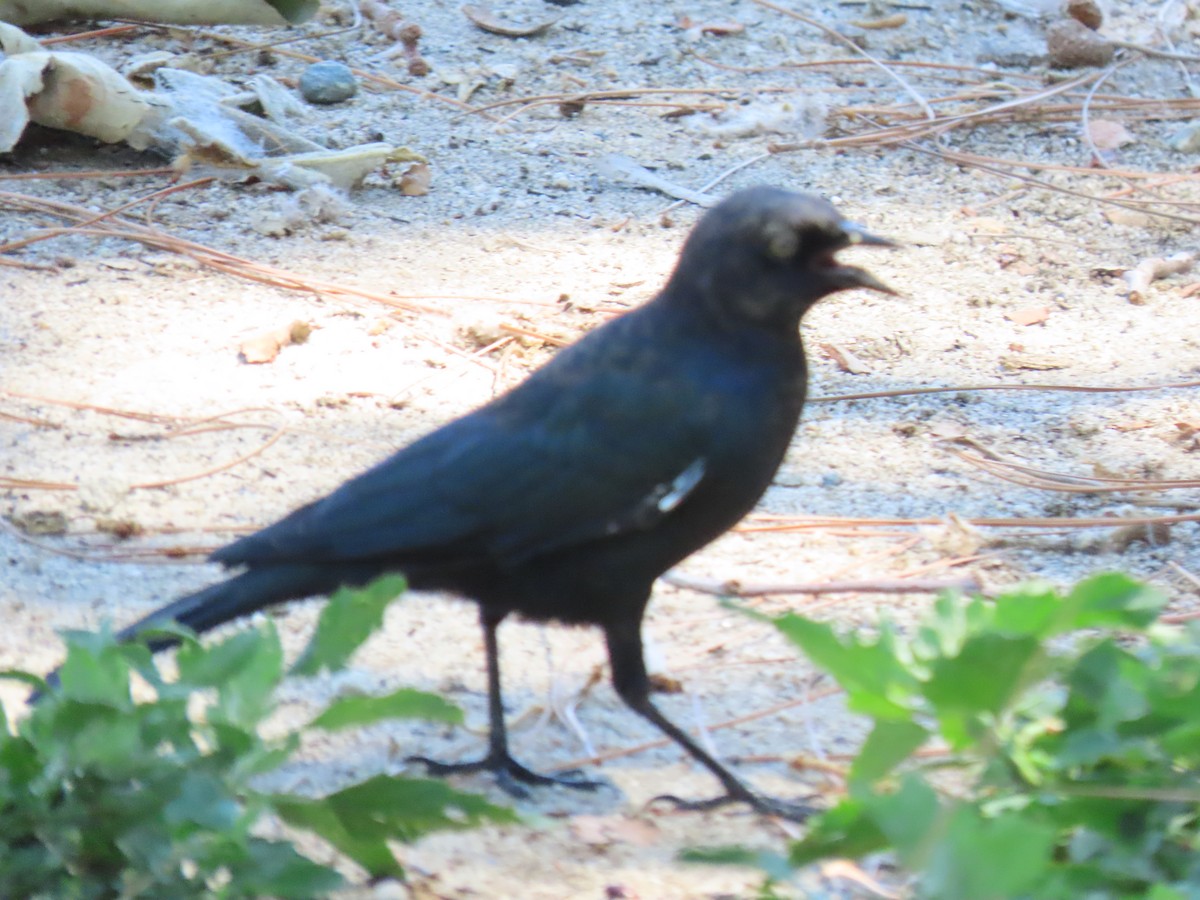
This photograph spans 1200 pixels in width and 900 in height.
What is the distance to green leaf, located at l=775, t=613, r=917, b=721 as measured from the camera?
1.97 meters

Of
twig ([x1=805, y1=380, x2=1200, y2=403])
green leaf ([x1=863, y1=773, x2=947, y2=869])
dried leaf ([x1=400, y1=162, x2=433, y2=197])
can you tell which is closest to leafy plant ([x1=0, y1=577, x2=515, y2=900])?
green leaf ([x1=863, y1=773, x2=947, y2=869])

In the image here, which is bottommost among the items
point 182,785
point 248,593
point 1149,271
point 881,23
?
point 1149,271

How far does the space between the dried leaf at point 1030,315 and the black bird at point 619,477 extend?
214 centimetres

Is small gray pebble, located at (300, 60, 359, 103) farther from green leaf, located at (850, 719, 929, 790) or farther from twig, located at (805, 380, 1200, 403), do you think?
green leaf, located at (850, 719, 929, 790)

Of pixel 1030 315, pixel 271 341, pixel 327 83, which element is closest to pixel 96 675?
pixel 271 341

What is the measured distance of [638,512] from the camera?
2.40 m

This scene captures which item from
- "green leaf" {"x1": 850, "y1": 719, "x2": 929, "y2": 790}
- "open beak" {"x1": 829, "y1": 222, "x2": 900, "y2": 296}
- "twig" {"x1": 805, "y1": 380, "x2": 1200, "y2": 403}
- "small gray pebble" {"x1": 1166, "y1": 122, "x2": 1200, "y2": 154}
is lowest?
"twig" {"x1": 805, "y1": 380, "x2": 1200, "y2": 403}

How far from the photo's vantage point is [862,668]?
1.98 m

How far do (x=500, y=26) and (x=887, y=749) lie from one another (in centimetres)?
495

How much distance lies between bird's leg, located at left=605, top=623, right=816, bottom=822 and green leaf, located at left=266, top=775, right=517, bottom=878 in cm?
55

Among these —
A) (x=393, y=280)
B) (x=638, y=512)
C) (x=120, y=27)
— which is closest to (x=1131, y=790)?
(x=638, y=512)

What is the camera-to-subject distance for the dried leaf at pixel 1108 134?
5.77 meters

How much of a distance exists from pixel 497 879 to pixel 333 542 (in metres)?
0.60

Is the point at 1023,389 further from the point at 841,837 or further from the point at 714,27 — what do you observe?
the point at 714,27
